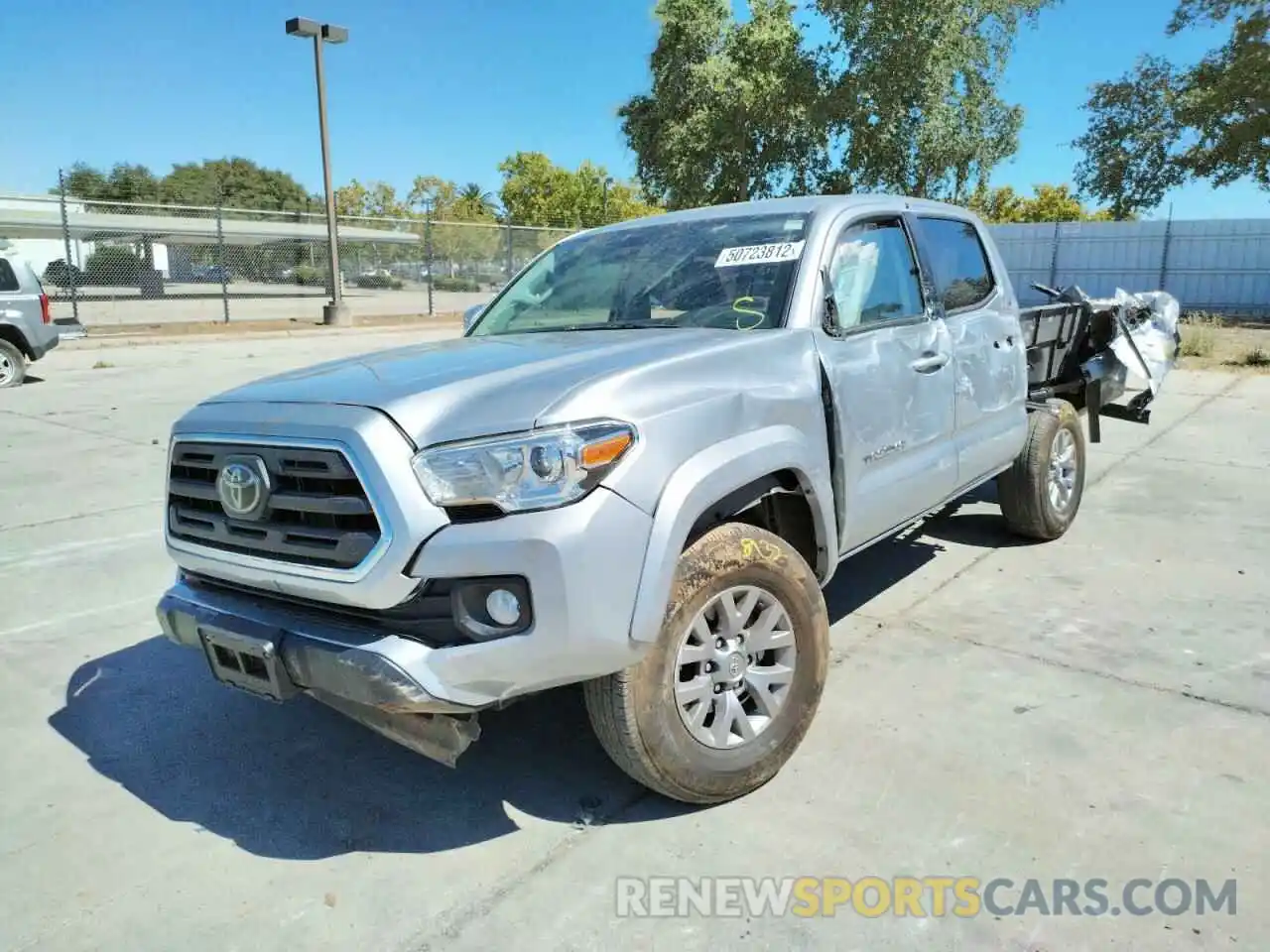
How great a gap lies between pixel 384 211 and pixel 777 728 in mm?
92324

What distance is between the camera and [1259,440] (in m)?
8.42

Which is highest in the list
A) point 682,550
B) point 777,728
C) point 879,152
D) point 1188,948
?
point 879,152

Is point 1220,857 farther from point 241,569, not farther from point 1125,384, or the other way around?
point 1125,384

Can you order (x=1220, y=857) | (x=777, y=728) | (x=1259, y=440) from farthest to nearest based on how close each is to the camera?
(x=1259, y=440) → (x=777, y=728) → (x=1220, y=857)

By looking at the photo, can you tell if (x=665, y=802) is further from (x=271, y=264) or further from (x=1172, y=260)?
(x=271, y=264)

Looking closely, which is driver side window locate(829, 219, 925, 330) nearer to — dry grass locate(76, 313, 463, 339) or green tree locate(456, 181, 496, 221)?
dry grass locate(76, 313, 463, 339)

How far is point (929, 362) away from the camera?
3.91 metres

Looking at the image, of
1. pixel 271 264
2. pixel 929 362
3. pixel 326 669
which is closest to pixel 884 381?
pixel 929 362

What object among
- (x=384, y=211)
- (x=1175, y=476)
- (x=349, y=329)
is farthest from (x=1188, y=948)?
(x=384, y=211)

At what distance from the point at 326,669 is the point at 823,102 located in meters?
28.8

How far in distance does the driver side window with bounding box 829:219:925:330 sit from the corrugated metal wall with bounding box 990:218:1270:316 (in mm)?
22571

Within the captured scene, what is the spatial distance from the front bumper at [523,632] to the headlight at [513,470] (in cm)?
5

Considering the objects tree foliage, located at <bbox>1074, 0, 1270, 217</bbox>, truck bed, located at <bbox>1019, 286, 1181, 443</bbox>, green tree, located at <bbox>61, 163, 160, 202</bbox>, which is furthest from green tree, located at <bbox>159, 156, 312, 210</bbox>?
truck bed, located at <bbox>1019, 286, 1181, 443</bbox>

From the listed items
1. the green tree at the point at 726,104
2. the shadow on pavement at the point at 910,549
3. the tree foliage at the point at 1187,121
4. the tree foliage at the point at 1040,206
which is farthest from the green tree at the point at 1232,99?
the tree foliage at the point at 1040,206
